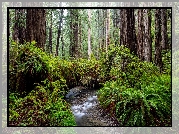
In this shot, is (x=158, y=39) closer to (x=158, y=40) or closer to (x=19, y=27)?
(x=158, y=40)

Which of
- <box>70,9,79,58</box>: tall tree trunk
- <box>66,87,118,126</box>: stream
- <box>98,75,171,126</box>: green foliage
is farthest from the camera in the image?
<box>70,9,79,58</box>: tall tree trunk

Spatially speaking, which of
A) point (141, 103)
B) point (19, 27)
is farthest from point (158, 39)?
point (19, 27)

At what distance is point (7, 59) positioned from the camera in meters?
3.86

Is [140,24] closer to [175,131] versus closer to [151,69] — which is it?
[151,69]

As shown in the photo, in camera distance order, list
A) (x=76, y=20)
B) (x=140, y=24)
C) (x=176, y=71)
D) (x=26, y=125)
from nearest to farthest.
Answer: (x=26, y=125) < (x=176, y=71) < (x=76, y=20) < (x=140, y=24)

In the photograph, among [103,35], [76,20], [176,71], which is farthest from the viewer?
[103,35]

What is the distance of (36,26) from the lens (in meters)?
4.52

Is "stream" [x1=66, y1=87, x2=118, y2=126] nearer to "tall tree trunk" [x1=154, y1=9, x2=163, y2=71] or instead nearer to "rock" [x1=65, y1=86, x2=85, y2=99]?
"rock" [x1=65, y1=86, x2=85, y2=99]

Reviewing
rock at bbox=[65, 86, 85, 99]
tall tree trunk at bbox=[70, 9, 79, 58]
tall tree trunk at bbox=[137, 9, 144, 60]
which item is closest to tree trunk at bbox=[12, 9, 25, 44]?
tall tree trunk at bbox=[70, 9, 79, 58]

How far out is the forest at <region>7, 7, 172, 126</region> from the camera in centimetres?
374

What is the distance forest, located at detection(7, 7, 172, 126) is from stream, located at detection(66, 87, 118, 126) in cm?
5

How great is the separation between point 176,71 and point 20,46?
2.13m

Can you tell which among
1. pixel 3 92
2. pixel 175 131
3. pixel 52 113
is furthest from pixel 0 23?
pixel 175 131

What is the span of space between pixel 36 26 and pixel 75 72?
92cm
